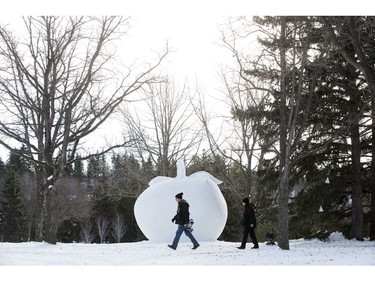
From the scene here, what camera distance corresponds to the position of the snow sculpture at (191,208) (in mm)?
15977

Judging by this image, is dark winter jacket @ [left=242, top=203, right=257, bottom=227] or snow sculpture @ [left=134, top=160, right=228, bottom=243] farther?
snow sculpture @ [left=134, top=160, right=228, bottom=243]

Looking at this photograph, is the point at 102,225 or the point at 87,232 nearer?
the point at 102,225

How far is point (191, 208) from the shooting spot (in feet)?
52.3

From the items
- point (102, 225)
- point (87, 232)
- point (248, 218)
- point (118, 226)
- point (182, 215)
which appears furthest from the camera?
point (87, 232)

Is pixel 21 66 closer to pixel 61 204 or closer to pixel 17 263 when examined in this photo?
pixel 17 263

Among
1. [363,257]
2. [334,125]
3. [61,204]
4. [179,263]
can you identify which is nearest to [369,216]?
[334,125]

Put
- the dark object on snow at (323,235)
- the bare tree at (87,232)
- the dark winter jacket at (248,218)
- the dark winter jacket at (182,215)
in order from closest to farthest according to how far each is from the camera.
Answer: the dark winter jacket at (182,215)
the dark winter jacket at (248,218)
the dark object on snow at (323,235)
the bare tree at (87,232)

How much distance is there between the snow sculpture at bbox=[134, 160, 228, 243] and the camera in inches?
629

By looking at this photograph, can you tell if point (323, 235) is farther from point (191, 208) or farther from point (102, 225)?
point (102, 225)

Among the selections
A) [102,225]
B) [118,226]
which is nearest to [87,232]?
[102,225]

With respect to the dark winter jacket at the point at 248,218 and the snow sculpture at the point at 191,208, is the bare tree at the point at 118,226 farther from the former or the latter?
the dark winter jacket at the point at 248,218

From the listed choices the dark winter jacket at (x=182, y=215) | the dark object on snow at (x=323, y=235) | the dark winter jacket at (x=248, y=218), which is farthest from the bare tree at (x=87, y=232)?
the dark winter jacket at (x=182, y=215)

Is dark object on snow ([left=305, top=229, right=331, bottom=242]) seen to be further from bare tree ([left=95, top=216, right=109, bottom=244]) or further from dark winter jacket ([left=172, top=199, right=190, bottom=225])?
bare tree ([left=95, top=216, right=109, bottom=244])

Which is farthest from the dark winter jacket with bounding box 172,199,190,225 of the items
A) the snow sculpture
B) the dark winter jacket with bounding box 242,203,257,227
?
the snow sculpture
